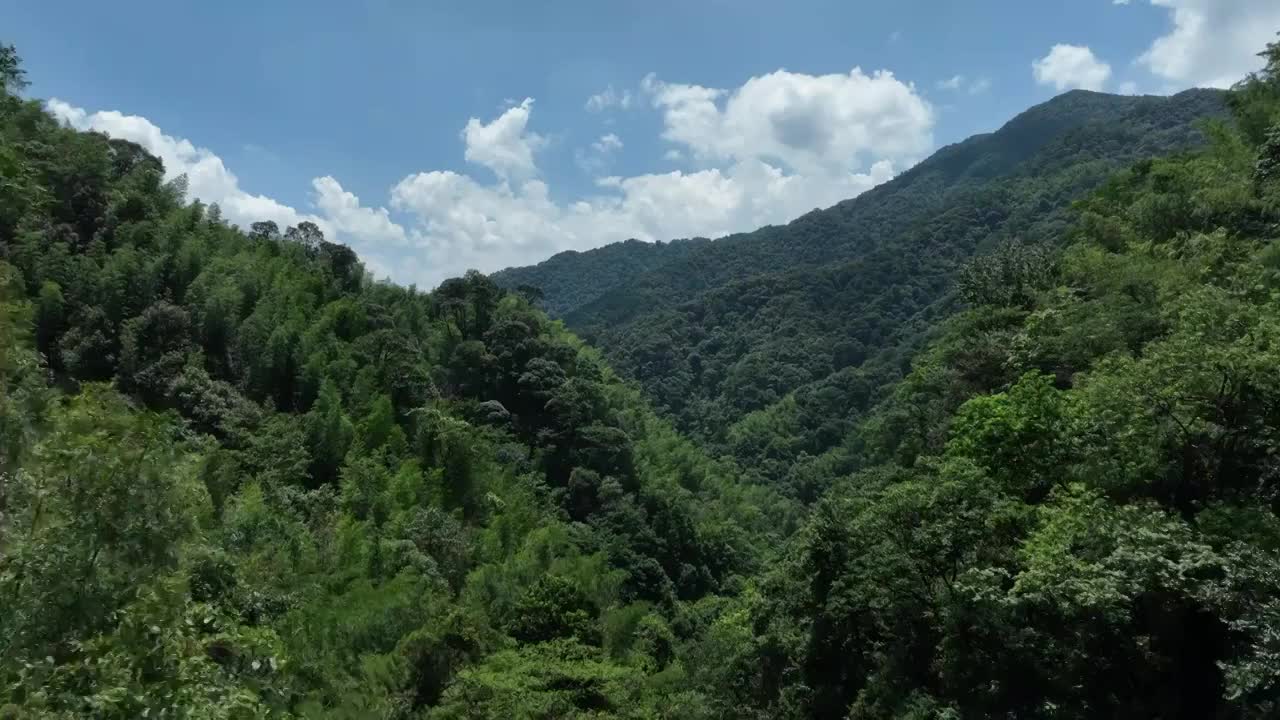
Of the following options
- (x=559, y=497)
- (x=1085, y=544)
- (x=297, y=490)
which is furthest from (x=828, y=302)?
(x=1085, y=544)

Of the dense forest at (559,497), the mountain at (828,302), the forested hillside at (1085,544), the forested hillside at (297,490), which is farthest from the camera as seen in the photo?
the mountain at (828,302)

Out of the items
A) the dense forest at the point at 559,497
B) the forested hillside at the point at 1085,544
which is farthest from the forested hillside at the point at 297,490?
the forested hillside at the point at 1085,544

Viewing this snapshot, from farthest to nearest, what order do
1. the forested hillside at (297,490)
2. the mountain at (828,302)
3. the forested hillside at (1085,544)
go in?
1. the mountain at (828,302)
2. the forested hillside at (1085,544)
3. the forested hillside at (297,490)

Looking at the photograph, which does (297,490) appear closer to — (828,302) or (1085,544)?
(1085,544)

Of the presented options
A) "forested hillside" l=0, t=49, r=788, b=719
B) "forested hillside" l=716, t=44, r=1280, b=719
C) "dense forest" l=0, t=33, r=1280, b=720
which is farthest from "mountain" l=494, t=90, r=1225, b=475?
"forested hillside" l=716, t=44, r=1280, b=719

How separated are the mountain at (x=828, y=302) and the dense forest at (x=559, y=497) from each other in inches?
1360

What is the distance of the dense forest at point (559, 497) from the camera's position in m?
7.05

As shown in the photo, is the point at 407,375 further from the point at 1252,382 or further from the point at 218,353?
the point at 1252,382

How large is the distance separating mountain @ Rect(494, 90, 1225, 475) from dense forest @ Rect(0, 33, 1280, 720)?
34534mm

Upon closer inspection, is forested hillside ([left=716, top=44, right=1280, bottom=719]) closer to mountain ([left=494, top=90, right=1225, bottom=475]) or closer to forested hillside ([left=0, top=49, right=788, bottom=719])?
forested hillside ([left=0, top=49, right=788, bottom=719])

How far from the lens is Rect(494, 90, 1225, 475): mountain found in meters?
84.8

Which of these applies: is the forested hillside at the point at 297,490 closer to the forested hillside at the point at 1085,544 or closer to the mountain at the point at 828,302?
the forested hillside at the point at 1085,544

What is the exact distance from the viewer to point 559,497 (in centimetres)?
4059

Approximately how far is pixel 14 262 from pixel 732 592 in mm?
32377
